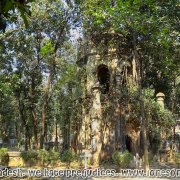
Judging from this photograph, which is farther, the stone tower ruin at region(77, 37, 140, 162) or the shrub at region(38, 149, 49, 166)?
the stone tower ruin at region(77, 37, 140, 162)

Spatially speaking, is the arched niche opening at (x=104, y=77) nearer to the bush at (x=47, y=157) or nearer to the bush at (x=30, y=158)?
the bush at (x=47, y=157)

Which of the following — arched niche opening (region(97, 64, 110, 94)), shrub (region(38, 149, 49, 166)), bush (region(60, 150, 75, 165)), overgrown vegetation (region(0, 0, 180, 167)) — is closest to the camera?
overgrown vegetation (region(0, 0, 180, 167))

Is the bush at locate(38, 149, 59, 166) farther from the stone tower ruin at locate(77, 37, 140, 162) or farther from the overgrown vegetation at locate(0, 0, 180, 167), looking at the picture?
the stone tower ruin at locate(77, 37, 140, 162)

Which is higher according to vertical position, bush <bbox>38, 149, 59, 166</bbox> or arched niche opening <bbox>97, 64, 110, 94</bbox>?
arched niche opening <bbox>97, 64, 110, 94</bbox>

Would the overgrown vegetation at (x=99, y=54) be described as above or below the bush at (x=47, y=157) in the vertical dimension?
above

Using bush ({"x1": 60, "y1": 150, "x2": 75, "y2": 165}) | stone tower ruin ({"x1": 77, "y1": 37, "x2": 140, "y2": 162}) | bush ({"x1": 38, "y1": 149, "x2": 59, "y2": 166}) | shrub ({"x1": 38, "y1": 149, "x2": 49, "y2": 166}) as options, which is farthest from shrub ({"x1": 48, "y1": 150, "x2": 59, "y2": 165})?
stone tower ruin ({"x1": 77, "y1": 37, "x2": 140, "y2": 162})

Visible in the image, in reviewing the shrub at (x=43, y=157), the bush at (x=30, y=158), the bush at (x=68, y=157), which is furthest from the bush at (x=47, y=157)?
the bush at (x=68, y=157)

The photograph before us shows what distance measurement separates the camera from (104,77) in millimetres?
25750

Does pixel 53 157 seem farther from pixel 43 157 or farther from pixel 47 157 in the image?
pixel 43 157

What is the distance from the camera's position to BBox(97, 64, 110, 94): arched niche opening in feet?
79.8

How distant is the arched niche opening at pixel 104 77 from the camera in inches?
957

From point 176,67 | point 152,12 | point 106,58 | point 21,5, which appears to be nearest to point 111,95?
point 106,58

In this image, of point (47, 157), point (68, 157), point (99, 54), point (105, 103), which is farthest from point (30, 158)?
point (99, 54)

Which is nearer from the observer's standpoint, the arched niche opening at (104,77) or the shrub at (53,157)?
the shrub at (53,157)
